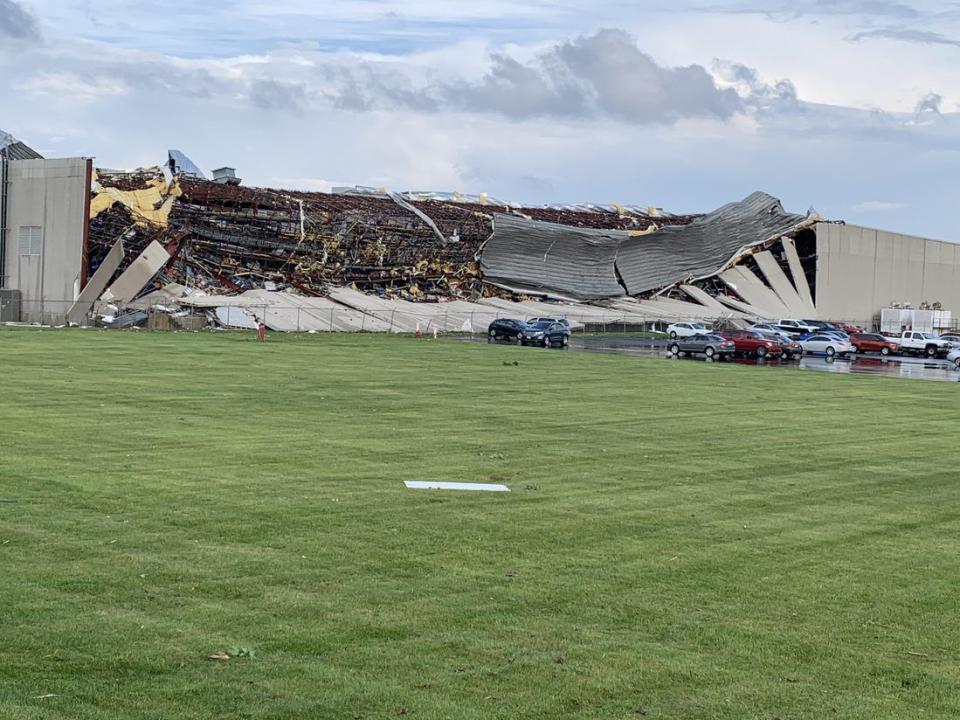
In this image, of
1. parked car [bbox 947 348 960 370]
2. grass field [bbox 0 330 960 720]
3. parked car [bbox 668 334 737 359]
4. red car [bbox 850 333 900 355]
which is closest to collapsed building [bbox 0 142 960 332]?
red car [bbox 850 333 900 355]

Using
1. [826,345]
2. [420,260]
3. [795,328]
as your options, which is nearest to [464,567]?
[826,345]

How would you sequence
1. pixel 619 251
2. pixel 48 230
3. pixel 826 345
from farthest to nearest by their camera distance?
pixel 619 251, pixel 48 230, pixel 826 345

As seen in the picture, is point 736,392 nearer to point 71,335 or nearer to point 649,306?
point 71,335

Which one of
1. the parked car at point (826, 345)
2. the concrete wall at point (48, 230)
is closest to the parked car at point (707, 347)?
the parked car at point (826, 345)

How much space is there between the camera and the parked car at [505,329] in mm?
72125

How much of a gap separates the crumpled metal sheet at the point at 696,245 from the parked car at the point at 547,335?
33587mm

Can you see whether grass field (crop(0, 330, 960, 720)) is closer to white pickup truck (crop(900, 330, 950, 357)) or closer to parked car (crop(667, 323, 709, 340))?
white pickup truck (crop(900, 330, 950, 357))

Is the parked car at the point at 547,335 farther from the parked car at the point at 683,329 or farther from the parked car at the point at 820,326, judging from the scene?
the parked car at the point at 820,326

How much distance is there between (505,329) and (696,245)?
3874 cm

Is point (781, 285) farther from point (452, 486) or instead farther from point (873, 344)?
point (452, 486)

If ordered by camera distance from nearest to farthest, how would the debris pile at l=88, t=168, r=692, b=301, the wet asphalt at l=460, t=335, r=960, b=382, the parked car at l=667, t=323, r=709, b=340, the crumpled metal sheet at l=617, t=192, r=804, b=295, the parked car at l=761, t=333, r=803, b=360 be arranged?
the wet asphalt at l=460, t=335, r=960, b=382
the parked car at l=761, t=333, r=803, b=360
the debris pile at l=88, t=168, r=692, b=301
the parked car at l=667, t=323, r=709, b=340
the crumpled metal sheet at l=617, t=192, r=804, b=295

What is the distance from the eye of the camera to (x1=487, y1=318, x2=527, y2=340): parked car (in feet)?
237

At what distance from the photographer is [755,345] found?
6681 cm

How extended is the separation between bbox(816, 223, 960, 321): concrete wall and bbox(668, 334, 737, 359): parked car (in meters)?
44.9
